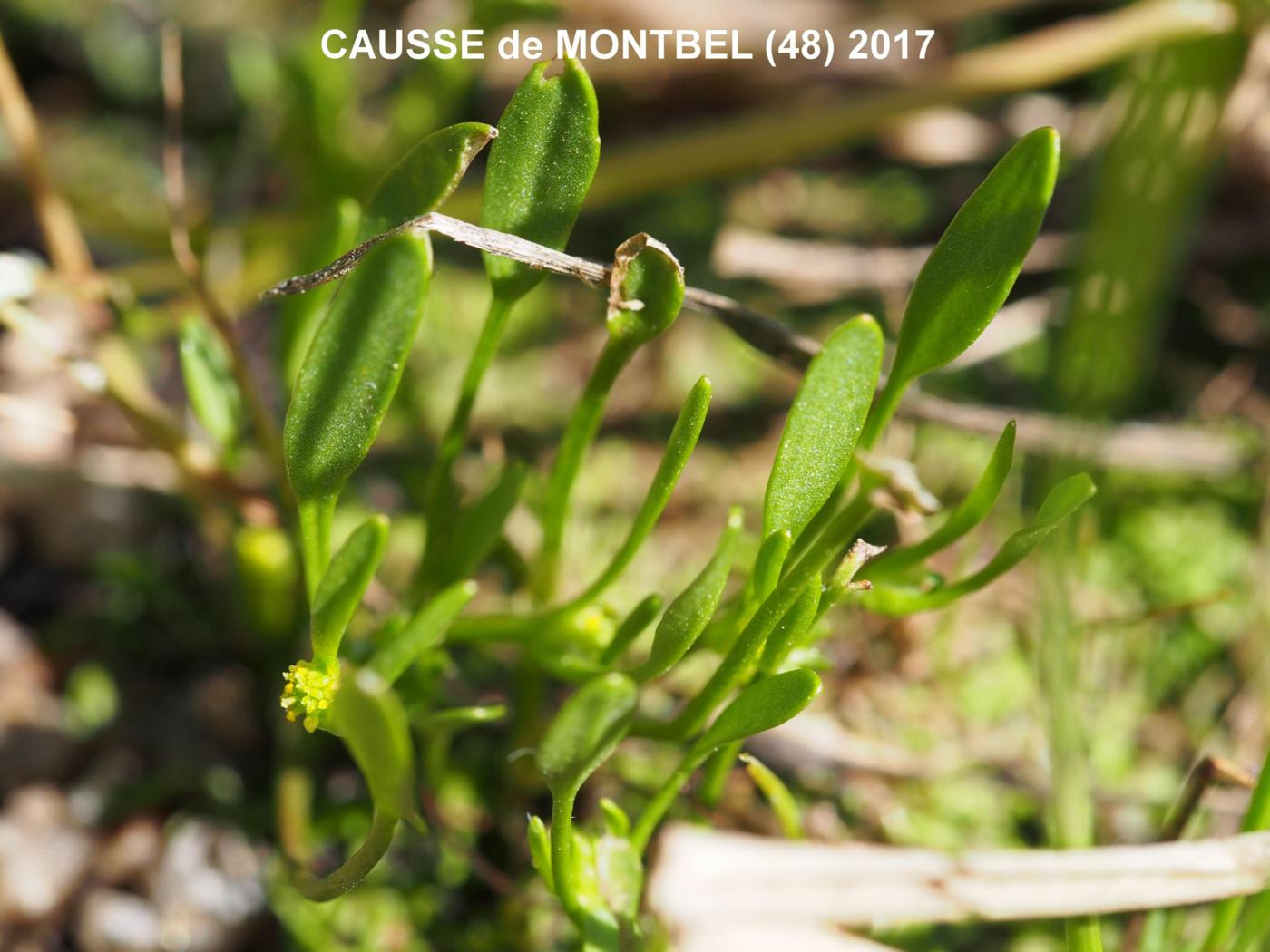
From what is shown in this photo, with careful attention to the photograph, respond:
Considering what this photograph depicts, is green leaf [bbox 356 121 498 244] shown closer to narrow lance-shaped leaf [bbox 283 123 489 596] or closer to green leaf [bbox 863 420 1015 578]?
narrow lance-shaped leaf [bbox 283 123 489 596]

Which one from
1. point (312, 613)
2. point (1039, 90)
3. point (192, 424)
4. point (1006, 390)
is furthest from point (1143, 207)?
point (192, 424)

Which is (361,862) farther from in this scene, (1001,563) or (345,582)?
(1001,563)

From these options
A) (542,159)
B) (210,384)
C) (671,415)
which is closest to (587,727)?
(542,159)

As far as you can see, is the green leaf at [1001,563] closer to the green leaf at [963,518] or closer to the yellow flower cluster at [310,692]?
the green leaf at [963,518]

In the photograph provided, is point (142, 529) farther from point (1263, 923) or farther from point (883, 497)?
point (1263, 923)

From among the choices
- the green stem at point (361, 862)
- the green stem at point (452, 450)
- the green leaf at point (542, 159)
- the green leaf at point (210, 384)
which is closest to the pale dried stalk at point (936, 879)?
the green stem at point (361, 862)
